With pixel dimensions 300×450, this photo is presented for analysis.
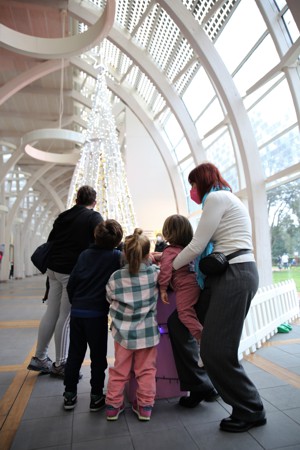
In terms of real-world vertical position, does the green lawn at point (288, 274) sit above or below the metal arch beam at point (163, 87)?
Result: below

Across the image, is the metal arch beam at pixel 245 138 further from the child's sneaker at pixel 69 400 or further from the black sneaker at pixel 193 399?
the child's sneaker at pixel 69 400

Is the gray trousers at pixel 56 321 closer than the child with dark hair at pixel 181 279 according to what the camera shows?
No

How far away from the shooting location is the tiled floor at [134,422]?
197 cm

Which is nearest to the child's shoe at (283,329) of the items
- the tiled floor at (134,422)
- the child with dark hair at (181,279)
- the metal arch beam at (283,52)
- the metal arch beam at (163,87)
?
the tiled floor at (134,422)

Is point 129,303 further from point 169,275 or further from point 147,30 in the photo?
point 147,30

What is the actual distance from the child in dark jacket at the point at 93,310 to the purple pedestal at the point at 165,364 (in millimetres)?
311

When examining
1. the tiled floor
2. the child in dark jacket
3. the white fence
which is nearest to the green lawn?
the white fence

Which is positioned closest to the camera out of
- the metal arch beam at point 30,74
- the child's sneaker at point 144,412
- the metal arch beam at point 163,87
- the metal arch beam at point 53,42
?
the child's sneaker at point 144,412

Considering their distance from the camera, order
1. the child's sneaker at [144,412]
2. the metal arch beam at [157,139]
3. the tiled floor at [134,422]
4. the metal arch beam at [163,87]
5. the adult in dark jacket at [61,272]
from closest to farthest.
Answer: the tiled floor at [134,422] < the child's sneaker at [144,412] < the adult in dark jacket at [61,272] < the metal arch beam at [163,87] < the metal arch beam at [157,139]

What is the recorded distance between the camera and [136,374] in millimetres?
2420

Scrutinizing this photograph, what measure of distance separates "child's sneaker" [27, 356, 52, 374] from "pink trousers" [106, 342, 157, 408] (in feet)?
3.51

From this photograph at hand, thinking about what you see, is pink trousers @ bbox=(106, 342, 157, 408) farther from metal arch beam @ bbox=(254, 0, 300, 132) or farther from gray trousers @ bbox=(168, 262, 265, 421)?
metal arch beam @ bbox=(254, 0, 300, 132)

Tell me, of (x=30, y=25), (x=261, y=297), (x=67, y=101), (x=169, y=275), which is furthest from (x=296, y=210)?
(x=67, y=101)

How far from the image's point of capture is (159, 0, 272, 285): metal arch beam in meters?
8.45
